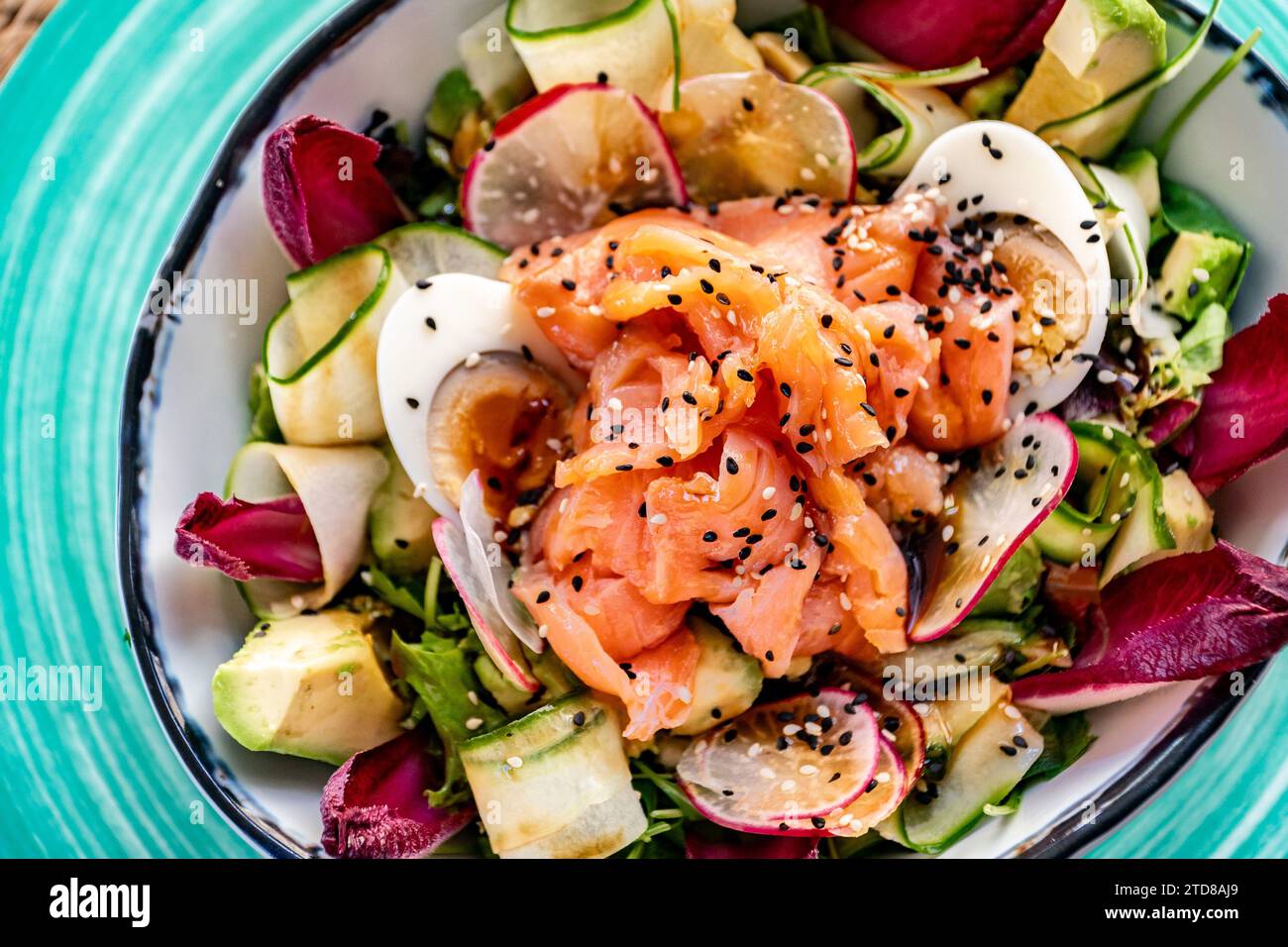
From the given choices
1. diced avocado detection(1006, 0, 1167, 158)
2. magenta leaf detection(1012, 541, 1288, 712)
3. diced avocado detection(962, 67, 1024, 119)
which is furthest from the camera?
diced avocado detection(962, 67, 1024, 119)

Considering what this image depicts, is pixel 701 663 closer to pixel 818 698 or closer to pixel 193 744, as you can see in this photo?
pixel 818 698

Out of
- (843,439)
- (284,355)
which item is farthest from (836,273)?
(284,355)

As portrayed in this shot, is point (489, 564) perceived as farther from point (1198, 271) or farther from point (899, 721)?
point (1198, 271)

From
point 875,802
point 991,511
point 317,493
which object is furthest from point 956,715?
point 317,493

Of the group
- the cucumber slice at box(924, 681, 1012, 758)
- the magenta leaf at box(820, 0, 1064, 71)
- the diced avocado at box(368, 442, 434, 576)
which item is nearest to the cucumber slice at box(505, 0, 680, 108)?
the magenta leaf at box(820, 0, 1064, 71)

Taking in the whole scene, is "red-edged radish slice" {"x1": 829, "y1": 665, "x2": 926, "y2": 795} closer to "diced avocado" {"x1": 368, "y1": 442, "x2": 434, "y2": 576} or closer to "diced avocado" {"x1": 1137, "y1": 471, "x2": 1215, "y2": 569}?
"diced avocado" {"x1": 1137, "y1": 471, "x2": 1215, "y2": 569}

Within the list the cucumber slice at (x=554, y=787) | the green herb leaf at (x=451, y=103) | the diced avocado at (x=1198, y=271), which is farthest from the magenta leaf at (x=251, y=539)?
the diced avocado at (x=1198, y=271)

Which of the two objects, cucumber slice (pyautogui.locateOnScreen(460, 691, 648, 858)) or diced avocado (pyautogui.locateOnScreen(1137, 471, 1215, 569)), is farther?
diced avocado (pyautogui.locateOnScreen(1137, 471, 1215, 569))
